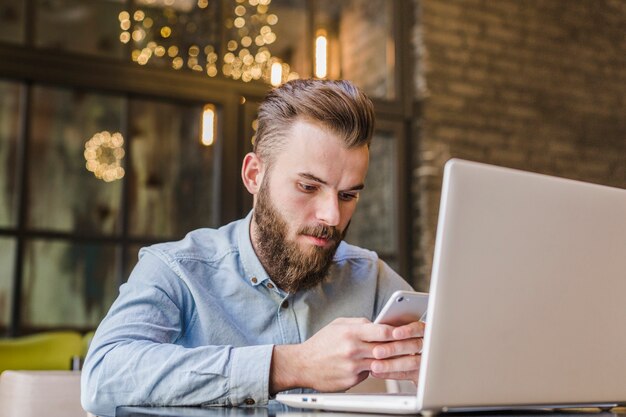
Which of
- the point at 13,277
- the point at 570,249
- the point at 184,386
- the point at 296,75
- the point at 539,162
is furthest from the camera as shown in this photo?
the point at 539,162

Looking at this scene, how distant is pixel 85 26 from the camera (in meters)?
4.18

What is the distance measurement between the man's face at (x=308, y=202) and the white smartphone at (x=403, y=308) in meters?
0.37

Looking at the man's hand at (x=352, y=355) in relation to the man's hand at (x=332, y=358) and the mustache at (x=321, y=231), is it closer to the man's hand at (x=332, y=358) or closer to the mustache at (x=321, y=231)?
the man's hand at (x=332, y=358)

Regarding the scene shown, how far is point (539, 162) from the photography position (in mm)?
4992

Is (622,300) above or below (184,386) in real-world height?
above

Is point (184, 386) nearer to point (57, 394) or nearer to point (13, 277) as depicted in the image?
point (57, 394)

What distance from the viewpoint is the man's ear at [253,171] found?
1.75 metres

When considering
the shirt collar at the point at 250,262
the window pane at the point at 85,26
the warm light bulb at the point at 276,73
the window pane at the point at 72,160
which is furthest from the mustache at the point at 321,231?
the warm light bulb at the point at 276,73

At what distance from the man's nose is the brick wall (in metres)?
3.03

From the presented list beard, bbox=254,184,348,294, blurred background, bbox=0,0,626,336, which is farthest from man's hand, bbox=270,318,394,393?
blurred background, bbox=0,0,626,336

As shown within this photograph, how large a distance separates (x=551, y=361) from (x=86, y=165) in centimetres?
358

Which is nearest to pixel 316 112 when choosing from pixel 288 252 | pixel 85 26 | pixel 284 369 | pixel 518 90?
pixel 288 252

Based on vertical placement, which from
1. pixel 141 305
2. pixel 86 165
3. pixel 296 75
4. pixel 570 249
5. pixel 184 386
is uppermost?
pixel 296 75

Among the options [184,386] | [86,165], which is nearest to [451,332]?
[184,386]
